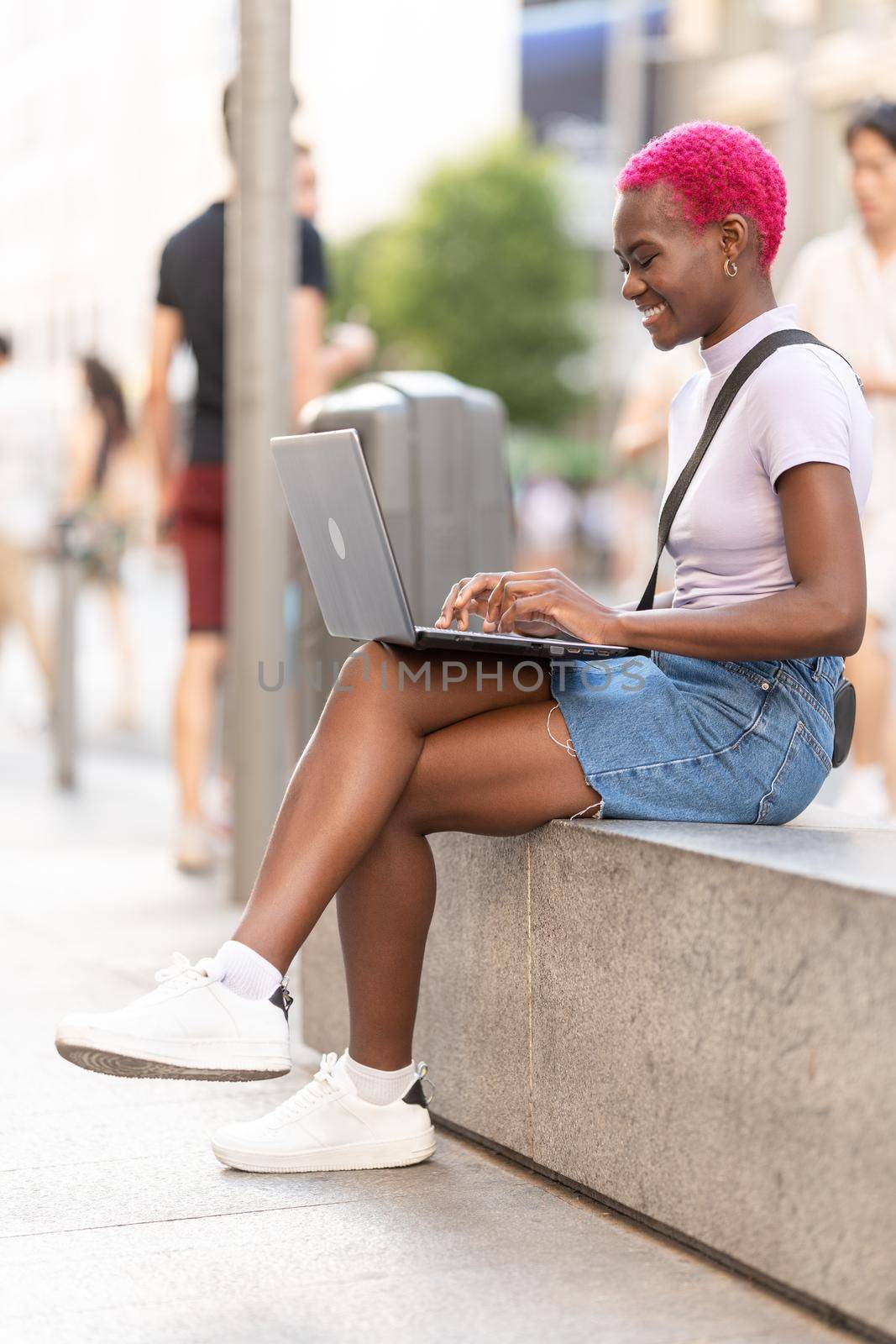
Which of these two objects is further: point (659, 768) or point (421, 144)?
point (421, 144)

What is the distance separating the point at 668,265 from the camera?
117 inches

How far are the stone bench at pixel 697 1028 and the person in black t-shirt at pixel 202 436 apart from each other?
2.81 meters

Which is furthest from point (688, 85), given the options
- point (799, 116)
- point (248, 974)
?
point (248, 974)

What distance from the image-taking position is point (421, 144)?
193 ft

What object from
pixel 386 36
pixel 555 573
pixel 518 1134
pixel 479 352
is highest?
pixel 386 36

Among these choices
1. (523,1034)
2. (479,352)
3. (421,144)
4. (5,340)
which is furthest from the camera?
(421,144)

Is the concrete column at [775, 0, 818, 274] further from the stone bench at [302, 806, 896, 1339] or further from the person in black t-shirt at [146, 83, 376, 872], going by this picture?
the stone bench at [302, 806, 896, 1339]

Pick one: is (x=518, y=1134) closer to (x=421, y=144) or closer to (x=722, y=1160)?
(x=722, y=1160)

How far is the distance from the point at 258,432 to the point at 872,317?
68.5 inches

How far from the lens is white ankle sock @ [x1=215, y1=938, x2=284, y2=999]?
2.81 meters

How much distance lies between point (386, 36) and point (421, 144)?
5.40 meters

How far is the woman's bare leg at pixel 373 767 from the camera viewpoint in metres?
2.84

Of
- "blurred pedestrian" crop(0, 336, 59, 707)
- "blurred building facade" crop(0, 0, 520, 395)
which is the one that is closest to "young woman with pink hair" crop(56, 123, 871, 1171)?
"blurred pedestrian" crop(0, 336, 59, 707)

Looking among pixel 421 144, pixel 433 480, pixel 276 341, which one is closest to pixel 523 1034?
pixel 433 480
